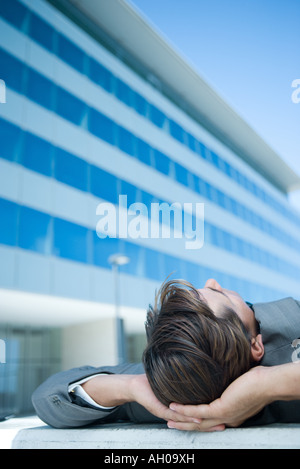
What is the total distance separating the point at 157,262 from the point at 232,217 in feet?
25.0

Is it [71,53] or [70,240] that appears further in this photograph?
[71,53]

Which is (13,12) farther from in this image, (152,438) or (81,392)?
(152,438)

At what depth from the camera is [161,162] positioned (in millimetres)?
16453

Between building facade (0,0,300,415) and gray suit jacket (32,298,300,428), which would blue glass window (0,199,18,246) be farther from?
gray suit jacket (32,298,300,428)

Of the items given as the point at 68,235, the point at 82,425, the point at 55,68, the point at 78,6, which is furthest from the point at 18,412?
the point at 78,6

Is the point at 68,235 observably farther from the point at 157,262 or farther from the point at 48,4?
the point at 48,4

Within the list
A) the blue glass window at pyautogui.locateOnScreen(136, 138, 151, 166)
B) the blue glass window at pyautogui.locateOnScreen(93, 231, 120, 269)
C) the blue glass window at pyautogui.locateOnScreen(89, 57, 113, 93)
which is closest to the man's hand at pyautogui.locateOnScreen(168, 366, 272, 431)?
the blue glass window at pyautogui.locateOnScreen(93, 231, 120, 269)

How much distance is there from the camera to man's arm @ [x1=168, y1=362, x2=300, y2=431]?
87 cm

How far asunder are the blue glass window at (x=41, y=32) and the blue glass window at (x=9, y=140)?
3.29m

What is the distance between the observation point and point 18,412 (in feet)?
41.1

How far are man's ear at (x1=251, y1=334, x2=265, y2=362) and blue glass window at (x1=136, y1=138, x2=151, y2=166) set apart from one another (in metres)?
14.5

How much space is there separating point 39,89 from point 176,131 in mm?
7724

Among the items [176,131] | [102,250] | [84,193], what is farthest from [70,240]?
[176,131]

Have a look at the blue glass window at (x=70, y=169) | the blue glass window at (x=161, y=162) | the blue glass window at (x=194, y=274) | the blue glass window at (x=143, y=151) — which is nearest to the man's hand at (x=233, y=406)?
the blue glass window at (x=70, y=169)
